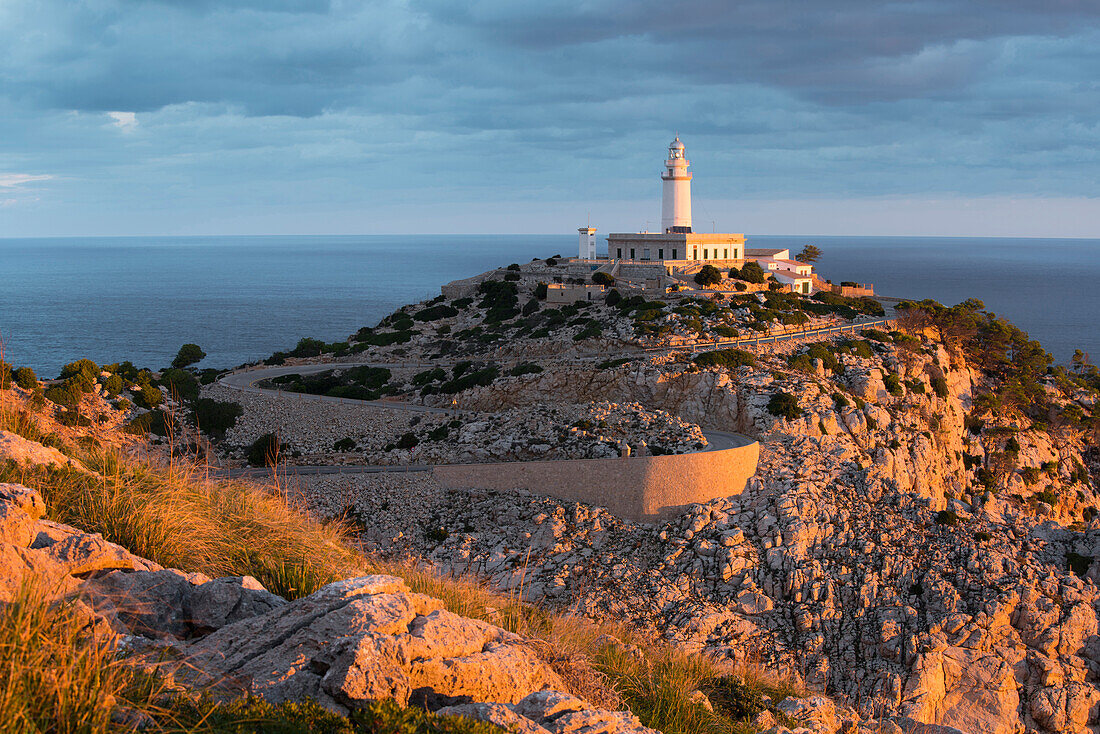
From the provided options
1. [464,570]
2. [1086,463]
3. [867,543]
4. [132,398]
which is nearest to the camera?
[464,570]

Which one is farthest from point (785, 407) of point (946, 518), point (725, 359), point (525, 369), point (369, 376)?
point (369, 376)

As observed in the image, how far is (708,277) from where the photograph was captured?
50469 mm

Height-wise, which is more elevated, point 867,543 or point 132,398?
point 132,398

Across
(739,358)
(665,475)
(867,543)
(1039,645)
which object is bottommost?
(1039,645)

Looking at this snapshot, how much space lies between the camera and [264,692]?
17.8 feet

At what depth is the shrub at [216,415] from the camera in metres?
31.9

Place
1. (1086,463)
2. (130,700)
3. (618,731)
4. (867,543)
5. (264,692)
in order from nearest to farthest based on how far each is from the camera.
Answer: (130,700) → (264,692) → (618,731) → (867,543) → (1086,463)

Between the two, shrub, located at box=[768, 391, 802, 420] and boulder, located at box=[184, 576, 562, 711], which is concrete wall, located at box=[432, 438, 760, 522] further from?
boulder, located at box=[184, 576, 562, 711]

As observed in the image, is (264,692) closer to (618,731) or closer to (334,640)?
(334,640)

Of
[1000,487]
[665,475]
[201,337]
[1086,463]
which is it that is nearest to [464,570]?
[665,475]

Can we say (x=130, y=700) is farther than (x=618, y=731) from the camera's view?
No

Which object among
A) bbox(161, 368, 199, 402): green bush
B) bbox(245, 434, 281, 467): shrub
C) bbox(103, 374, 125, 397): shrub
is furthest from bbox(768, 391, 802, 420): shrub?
bbox(103, 374, 125, 397): shrub

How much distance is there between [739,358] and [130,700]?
3281 cm

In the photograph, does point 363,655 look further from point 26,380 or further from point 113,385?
point 113,385
